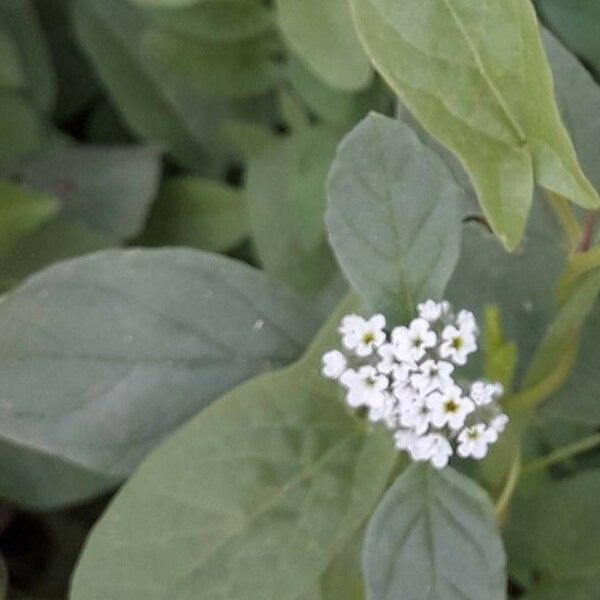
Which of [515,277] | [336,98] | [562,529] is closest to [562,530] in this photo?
[562,529]

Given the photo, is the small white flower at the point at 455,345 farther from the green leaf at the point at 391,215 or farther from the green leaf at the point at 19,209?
the green leaf at the point at 19,209

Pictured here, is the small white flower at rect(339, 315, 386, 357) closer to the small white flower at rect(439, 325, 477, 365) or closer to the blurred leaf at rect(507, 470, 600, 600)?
the small white flower at rect(439, 325, 477, 365)

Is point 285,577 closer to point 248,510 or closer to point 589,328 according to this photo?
point 248,510

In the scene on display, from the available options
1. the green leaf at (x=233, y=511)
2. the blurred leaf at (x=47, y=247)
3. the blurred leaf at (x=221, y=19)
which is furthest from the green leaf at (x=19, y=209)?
the green leaf at (x=233, y=511)

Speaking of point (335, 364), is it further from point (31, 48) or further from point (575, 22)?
point (31, 48)

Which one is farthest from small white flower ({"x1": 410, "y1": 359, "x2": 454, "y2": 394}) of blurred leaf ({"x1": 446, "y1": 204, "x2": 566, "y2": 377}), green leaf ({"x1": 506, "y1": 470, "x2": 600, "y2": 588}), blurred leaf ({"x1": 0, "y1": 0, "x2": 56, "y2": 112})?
blurred leaf ({"x1": 0, "y1": 0, "x2": 56, "y2": 112})
